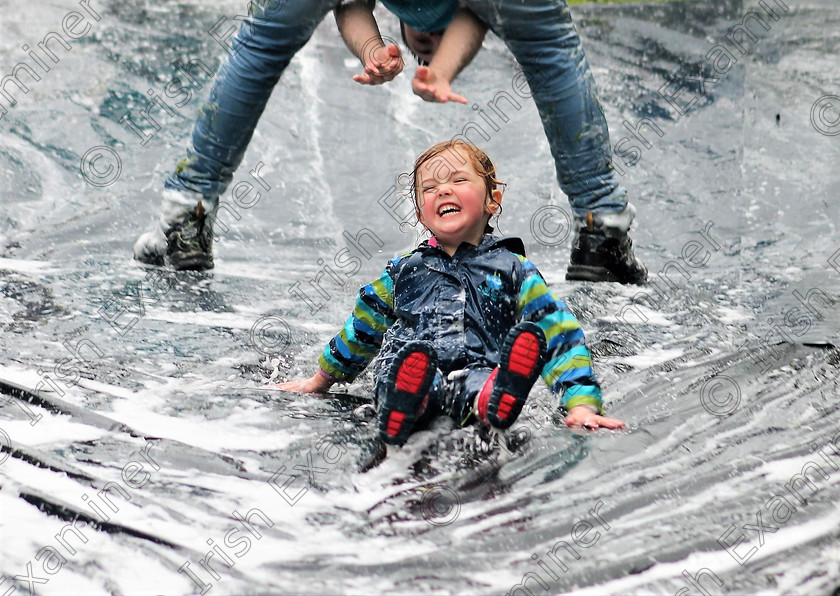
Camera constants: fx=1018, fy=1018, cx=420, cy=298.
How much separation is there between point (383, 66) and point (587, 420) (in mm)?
1031

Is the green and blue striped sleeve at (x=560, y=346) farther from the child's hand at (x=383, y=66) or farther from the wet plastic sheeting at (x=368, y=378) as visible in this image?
the child's hand at (x=383, y=66)

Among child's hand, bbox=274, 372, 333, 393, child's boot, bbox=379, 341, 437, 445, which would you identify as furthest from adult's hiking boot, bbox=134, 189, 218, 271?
child's boot, bbox=379, 341, 437, 445

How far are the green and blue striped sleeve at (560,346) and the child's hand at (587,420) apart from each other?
0.02 metres

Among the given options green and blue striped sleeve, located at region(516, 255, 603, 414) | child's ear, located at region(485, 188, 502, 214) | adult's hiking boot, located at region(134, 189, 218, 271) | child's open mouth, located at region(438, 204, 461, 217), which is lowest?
adult's hiking boot, located at region(134, 189, 218, 271)

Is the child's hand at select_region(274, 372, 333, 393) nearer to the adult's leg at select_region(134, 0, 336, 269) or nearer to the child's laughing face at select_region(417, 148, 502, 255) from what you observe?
the child's laughing face at select_region(417, 148, 502, 255)

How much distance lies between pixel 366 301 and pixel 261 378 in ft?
1.13

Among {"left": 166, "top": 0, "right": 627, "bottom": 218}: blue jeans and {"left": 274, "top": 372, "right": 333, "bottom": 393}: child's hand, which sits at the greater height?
{"left": 166, "top": 0, "right": 627, "bottom": 218}: blue jeans

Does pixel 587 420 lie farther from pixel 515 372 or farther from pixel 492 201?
pixel 492 201

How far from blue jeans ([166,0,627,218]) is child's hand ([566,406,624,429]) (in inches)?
44.7

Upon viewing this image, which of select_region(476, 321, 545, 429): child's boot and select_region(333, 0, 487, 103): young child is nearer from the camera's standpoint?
select_region(476, 321, 545, 429): child's boot

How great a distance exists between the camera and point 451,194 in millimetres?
2164

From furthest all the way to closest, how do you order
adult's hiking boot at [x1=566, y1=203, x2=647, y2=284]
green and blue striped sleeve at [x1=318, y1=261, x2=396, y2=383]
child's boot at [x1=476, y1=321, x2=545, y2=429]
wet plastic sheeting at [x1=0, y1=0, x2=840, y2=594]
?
adult's hiking boot at [x1=566, y1=203, x2=647, y2=284], green and blue striped sleeve at [x1=318, y1=261, x2=396, y2=383], child's boot at [x1=476, y1=321, x2=545, y2=429], wet plastic sheeting at [x1=0, y1=0, x2=840, y2=594]

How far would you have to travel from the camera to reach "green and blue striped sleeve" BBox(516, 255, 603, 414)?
2055mm

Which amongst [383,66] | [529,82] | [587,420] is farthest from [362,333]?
[529,82]
